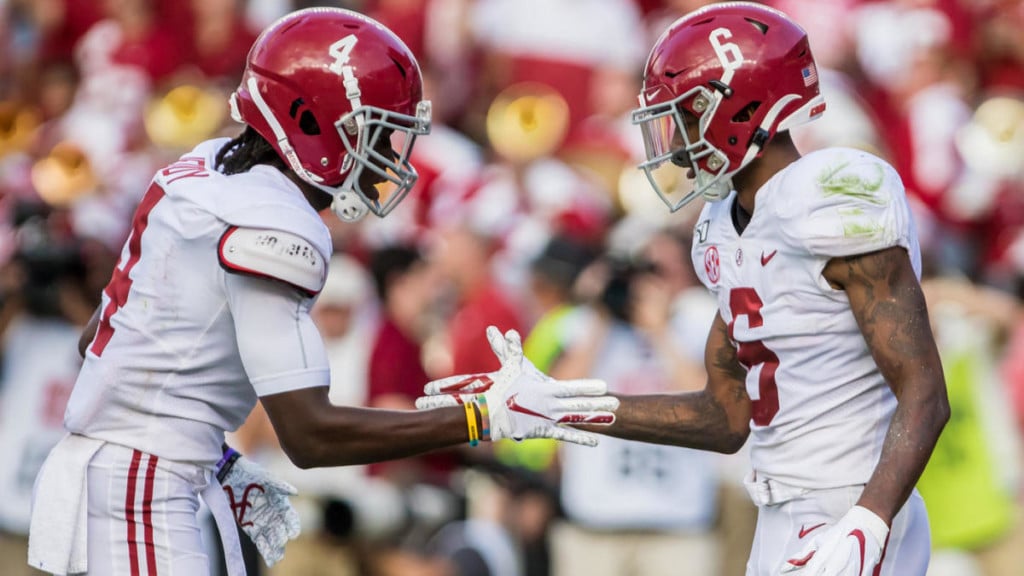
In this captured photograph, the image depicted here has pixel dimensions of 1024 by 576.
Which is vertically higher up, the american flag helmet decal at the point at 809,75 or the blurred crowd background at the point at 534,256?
the american flag helmet decal at the point at 809,75

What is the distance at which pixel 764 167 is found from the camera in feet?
13.4

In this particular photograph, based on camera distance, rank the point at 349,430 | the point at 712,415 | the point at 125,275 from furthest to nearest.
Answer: the point at 712,415 → the point at 125,275 → the point at 349,430

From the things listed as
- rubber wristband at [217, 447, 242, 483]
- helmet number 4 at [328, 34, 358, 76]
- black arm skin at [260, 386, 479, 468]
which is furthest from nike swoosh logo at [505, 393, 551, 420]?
helmet number 4 at [328, 34, 358, 76]

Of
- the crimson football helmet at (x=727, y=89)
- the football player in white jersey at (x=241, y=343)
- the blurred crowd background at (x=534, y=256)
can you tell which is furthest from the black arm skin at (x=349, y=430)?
the blurred crowd background at (x=534, y=256)

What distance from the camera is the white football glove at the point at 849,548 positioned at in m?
3.48

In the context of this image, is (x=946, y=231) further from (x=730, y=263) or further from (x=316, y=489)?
(x=730, y=263)

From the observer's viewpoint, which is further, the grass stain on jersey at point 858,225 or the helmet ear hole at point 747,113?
the helmet ear hole at point 747,113

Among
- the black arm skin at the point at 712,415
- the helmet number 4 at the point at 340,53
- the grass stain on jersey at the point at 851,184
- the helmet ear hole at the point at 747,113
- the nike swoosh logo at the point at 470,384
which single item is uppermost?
the helmet number 4 at the point at 340,53

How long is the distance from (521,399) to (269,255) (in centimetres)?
73

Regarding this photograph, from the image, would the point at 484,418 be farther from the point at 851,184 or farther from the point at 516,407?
the point at 851,184

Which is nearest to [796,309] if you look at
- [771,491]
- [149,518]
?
[771,491]

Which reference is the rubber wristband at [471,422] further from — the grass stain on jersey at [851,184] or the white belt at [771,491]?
the grass stain on jersey at [851,184]

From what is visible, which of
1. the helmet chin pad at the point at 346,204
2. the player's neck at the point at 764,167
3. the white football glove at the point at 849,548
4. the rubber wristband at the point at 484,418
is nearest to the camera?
the white football glove at the point at 849,548

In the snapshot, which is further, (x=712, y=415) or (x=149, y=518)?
(x=712, y=415)
